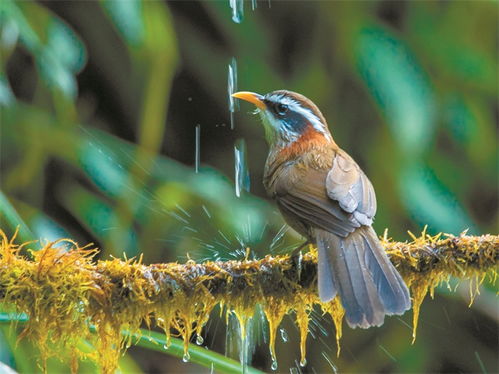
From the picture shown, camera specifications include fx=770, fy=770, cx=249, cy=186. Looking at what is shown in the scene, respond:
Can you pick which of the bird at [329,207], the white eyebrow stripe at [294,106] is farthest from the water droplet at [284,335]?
the white eyebrow stripe at [294,106]

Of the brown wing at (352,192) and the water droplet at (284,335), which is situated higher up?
the brown wing at (352,192)

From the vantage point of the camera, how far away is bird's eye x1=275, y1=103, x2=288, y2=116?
319 cm

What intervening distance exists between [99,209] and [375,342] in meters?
1.45

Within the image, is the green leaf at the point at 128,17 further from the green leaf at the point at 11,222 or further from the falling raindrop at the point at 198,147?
the green leaf at the point at 11,222

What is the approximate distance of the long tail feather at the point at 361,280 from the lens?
86.1 inches

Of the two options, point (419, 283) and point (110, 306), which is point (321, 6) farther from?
point (110, 306)

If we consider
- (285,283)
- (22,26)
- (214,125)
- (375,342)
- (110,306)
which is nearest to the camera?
(110,306)

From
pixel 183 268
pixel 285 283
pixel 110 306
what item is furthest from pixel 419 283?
pixel 110 306

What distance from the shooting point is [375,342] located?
3.68 meters

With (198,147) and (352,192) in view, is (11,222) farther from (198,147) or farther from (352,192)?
Answer: (198,147)

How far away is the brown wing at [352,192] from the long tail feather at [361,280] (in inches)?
4.2

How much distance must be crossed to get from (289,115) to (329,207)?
746 mm

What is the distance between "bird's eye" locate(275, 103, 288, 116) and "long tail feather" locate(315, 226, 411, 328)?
89 cm

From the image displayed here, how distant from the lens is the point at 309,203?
8.48ft
